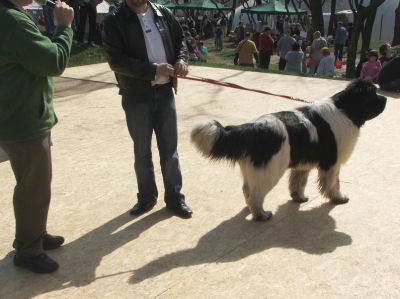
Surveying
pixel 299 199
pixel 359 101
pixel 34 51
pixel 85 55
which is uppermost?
pixel 34 51

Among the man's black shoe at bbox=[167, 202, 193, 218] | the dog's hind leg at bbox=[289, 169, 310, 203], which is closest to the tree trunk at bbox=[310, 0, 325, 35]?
the dog's hind leg at bbox=[289, 169, 310, 203]

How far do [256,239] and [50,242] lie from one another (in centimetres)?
153

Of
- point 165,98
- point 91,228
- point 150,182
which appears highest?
point 165,98

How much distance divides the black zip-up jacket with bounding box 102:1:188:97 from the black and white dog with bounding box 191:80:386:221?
0.58 m

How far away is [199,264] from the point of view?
3.32 m

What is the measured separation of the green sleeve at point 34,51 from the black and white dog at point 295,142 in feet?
4.01

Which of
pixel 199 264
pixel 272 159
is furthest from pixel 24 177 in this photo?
pixel 272 159

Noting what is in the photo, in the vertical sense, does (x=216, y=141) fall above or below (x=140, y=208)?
above

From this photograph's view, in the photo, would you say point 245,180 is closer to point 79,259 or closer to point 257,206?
point 257,206

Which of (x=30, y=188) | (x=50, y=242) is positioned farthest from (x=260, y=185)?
(x=30, y=188)

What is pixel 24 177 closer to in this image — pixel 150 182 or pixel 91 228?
pixel 91 228

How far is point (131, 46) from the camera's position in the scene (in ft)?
12.2

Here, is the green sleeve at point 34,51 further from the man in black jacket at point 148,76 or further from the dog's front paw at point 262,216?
the dog's front paw at point 262,216

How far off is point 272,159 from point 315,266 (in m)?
0.89
